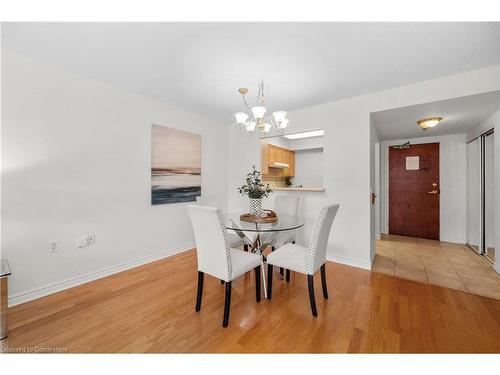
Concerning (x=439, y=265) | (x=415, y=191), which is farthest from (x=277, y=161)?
(x=439, y=265)

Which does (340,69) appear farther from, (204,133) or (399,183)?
(399,183)

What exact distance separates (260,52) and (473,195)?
4583mm

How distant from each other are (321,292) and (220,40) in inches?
99.9

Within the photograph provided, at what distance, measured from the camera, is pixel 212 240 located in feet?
5.63

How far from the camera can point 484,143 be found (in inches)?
130

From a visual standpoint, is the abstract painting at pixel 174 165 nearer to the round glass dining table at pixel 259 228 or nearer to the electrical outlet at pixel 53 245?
the electrical outlet at pixel 53 245

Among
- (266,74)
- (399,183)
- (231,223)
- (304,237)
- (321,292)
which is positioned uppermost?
(266,74)

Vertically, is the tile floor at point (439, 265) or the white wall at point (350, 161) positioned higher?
the white wall at point (350, 161)

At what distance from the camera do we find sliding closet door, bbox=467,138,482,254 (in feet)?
12.1

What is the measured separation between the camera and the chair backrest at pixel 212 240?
5.32 ft

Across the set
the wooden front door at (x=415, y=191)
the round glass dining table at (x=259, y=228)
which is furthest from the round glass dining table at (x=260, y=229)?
the wooden front door at (x=415, y=191)

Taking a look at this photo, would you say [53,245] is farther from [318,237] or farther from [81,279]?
[318,237]

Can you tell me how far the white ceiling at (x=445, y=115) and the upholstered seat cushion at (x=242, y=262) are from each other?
248 cm
